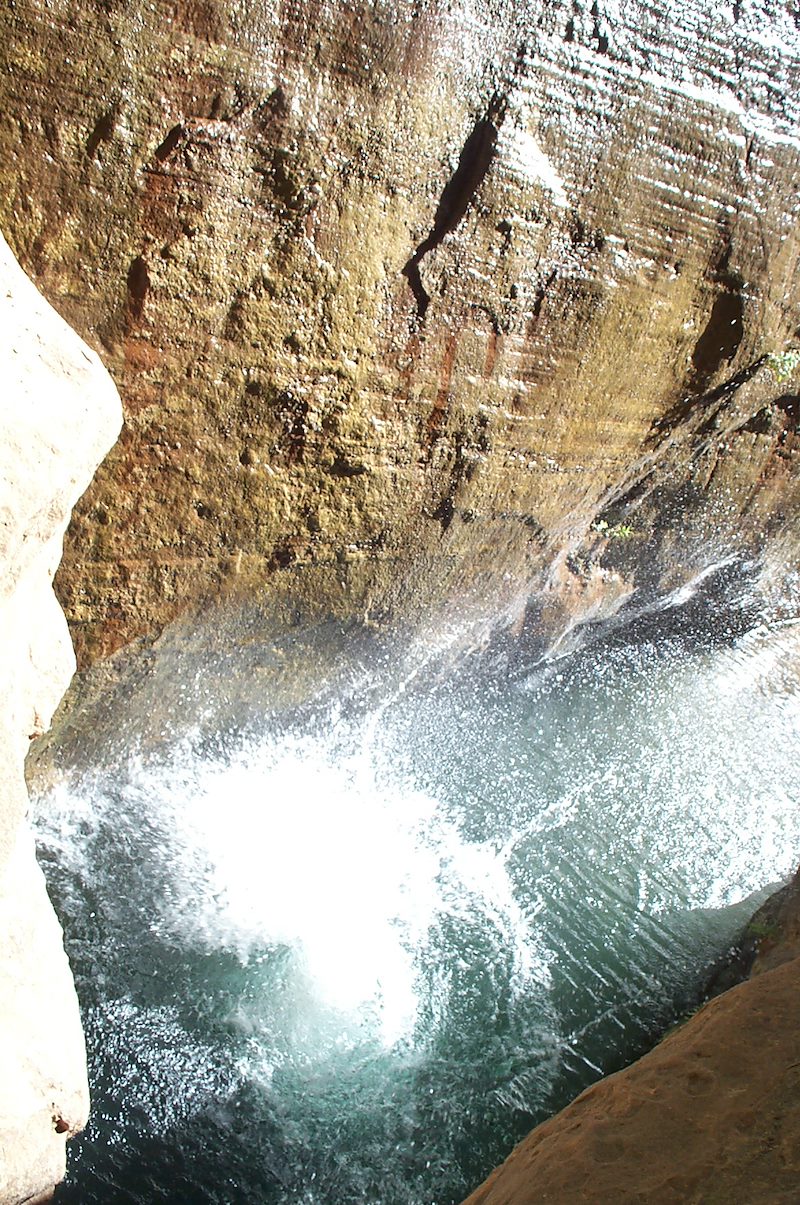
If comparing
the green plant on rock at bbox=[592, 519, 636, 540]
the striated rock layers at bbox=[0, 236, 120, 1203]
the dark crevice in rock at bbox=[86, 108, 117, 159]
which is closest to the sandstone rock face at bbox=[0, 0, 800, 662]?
the dark crevice in rock at bbox=[86, 108, 117, 159]

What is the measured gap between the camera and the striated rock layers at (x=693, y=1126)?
1.32m

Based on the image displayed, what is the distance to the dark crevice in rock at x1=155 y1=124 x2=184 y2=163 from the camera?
2.57 meters

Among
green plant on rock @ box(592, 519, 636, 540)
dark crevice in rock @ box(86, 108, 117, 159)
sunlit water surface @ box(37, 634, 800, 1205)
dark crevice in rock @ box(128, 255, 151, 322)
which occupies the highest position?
dark crevice in rock @ box(86, 108, 117, 159)

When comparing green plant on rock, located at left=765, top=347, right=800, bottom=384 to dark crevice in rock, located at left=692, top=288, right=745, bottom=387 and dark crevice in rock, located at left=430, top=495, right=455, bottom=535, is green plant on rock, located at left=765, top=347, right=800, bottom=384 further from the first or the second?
dark crevice in rock, located at left=430, top=495, right=455, bottom=535

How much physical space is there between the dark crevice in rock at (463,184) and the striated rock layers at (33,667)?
144 cm

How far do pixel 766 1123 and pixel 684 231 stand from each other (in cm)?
305

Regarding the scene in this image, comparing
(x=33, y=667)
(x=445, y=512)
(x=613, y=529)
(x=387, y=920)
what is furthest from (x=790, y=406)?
(x=33, y=667)

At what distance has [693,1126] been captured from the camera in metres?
1.46

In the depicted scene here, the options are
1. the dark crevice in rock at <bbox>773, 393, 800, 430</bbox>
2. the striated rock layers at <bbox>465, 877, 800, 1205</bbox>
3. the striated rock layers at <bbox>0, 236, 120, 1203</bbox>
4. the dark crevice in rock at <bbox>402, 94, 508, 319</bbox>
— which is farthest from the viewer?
the dark crevice in rock at <bbox>773, 393, 800, 430</bbox>

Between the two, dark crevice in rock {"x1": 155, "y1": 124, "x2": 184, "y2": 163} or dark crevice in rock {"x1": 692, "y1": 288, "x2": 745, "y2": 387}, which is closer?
dark crevice in rock {"x1": 155, "y1": 124, "x2": 184, "y2": 163}

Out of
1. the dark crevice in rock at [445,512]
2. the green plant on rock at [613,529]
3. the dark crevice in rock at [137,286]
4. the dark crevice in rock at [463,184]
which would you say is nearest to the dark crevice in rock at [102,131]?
the dark crevice in rock at [137,286]

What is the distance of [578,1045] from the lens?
119 inches

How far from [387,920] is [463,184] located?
9.04ft

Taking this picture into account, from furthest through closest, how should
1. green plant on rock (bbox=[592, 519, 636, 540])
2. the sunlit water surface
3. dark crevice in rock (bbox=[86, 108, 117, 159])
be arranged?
green plant on rock (bbox=[592, 519, 636, 540]) → the sunlit water surface → dark crevice in rock (bbox=[86, 108, 117, 159])
